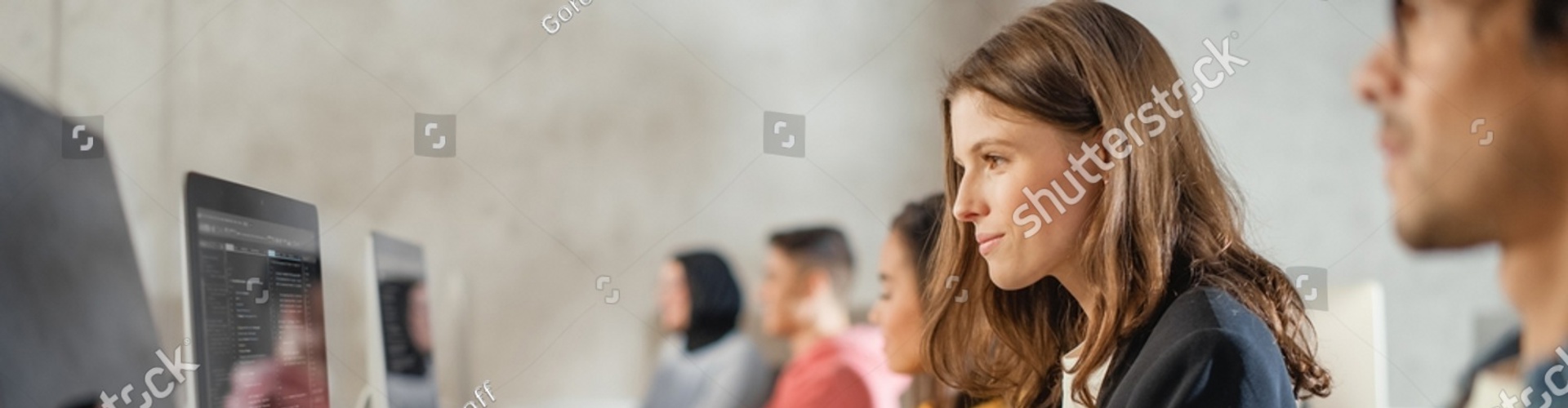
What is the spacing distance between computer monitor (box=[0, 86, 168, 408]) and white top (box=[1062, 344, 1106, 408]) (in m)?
1.22

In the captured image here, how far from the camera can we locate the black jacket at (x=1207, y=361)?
2.95 feet

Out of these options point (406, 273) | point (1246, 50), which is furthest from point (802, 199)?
point (1246, 50)

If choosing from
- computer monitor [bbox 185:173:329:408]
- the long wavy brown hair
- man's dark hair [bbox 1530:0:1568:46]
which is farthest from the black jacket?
man's dark hair [bbox 1530:0:1568:46]

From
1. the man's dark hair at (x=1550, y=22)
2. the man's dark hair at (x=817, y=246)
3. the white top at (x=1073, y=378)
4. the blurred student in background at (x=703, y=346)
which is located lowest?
the white top at (x=1073, y=378)

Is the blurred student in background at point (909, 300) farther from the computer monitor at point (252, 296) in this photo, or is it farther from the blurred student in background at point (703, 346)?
the computer monitor at point (252, 296)

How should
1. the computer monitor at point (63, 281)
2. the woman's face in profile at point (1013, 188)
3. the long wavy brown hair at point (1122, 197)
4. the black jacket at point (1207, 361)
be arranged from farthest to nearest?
the computer monitor at point (63, 281), the woman's face in profile at point (1013, 188), the long wavy brown hair at point (1122, 197), the black jacket at point (1207, 361)

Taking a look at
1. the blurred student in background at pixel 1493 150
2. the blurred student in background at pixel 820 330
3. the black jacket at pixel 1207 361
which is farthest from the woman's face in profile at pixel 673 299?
the blurred student in background at pixel 1493 150

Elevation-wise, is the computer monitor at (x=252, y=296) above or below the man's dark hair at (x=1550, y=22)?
below

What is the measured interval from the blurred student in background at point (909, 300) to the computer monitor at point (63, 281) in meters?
0.97

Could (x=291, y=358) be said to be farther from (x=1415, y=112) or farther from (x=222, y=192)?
(x=1415, y=112)

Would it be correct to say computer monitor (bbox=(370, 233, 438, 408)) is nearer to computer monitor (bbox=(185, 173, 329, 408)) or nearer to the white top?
computer monitor (bbox=(185, 173, 329, 408))

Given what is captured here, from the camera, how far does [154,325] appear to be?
1.75 metres

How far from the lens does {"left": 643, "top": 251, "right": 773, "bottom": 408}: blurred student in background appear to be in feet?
5.45

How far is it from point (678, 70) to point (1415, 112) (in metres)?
0.96
